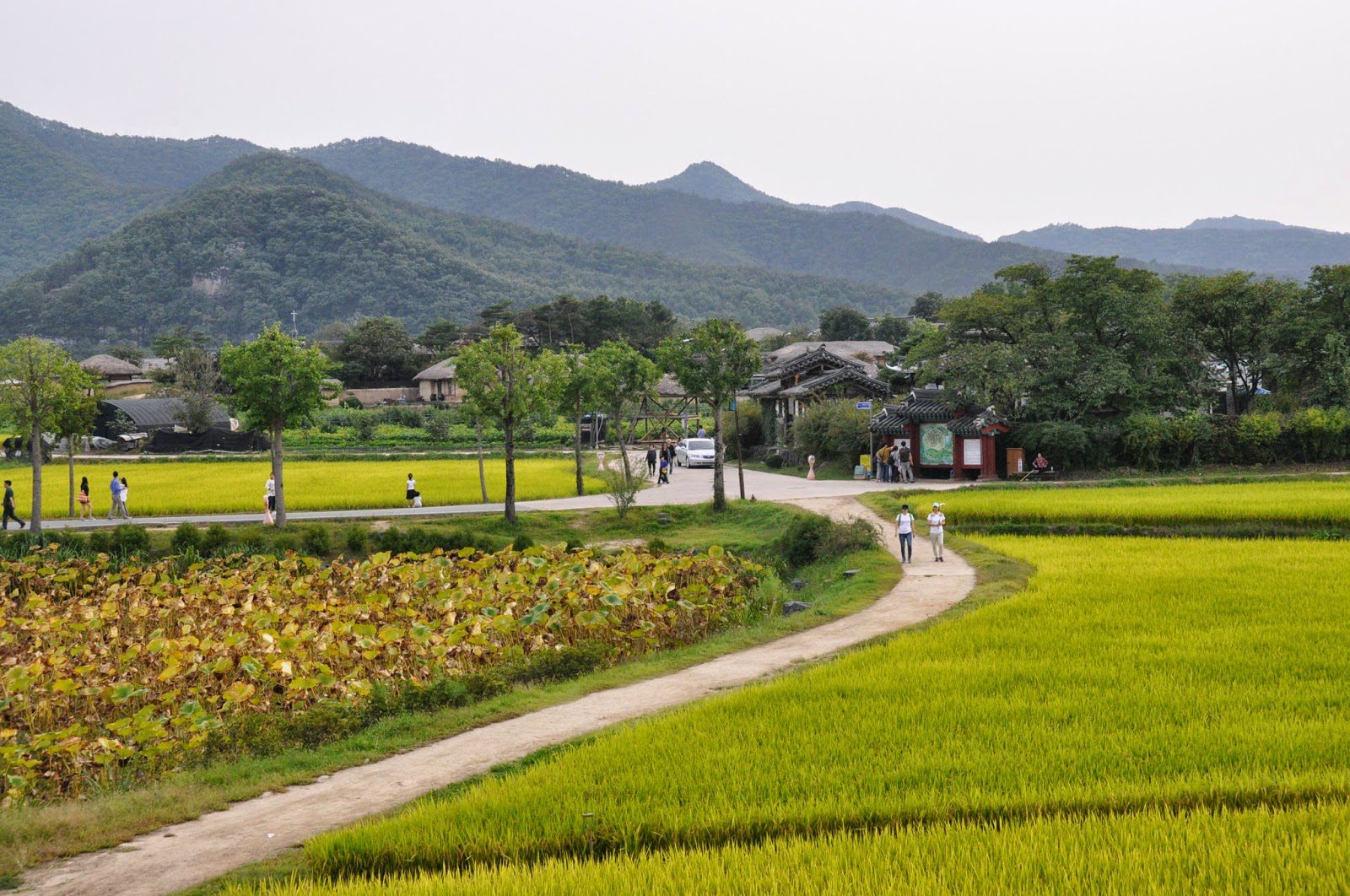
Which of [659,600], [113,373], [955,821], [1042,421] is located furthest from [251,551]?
[113,373]

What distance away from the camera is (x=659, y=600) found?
15930mm

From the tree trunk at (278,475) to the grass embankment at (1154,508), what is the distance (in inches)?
583

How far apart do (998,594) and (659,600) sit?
517 cm

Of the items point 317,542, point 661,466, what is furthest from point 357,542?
point 661,466

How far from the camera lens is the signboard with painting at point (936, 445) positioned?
33.6m

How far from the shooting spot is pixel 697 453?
45406 mm

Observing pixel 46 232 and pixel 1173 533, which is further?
pixel 46 232

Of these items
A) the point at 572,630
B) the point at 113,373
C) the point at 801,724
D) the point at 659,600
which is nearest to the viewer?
the point at 801,724

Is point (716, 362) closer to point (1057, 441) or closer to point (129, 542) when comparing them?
point (1057, 441)

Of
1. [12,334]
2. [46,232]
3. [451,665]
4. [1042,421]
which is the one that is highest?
[46,232]

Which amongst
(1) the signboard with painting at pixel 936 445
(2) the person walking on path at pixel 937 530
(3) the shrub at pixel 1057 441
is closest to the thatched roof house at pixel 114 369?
(1) the signboard with painting at pixel 936 445

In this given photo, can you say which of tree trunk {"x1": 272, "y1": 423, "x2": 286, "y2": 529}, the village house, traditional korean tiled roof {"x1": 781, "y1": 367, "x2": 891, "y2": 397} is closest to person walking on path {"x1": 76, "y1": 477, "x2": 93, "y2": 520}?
tree trunk {"x1": 272, "y1": 423, "x2": 286, "y2": 529}

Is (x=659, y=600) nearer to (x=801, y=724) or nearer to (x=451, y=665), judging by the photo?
(x=451, y=665)

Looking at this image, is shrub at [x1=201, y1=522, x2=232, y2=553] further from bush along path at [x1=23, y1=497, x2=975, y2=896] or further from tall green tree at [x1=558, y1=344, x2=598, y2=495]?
bush along path at [x1=23, y1=497, x2=975, y2=896]
